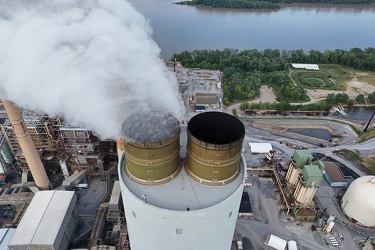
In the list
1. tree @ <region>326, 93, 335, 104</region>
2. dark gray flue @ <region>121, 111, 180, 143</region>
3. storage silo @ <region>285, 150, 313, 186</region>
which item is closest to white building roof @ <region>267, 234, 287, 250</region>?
storage silo @ <region>285, 150, 313, 186</region>

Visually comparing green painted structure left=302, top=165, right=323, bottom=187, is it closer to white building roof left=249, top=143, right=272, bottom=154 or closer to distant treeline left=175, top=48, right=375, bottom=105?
white building roof left=249, top=143, right=272, bottom=154

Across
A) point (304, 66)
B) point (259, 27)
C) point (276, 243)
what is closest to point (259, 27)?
point (259, 27)

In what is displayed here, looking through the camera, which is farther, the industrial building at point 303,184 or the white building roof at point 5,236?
the industrial building at point 303,184

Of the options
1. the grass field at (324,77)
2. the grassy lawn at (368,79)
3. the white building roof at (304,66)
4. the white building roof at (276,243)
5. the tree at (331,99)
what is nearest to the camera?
the white building roof at (276,243)

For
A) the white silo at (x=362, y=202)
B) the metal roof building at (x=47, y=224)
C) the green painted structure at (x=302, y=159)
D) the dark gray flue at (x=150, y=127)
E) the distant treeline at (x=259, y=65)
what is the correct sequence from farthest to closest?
the distant treeline at (x=259, y=65)
the green painted structure at (x=302, y=159)
the white silo at (x=362, y=202)
the metal roof building at (x=47, y=224)
the dark gray flue at (x=150, y=127)

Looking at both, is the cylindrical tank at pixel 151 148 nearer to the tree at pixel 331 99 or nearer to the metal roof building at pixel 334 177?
the metal roof building at pixel 334 177

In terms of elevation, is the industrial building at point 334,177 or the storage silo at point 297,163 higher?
the storage silo at point 297,163

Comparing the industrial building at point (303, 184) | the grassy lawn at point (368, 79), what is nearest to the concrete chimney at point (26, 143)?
the industrial building at point (303, 184)

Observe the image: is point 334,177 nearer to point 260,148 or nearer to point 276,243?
point 260,148
